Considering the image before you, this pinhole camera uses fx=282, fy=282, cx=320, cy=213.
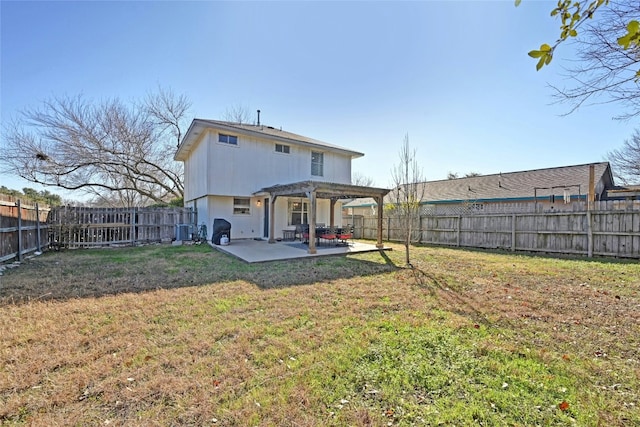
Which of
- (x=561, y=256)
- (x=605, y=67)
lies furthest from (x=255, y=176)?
(x=561, y=256)

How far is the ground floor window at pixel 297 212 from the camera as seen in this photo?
15.4 m

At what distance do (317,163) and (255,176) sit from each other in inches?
161

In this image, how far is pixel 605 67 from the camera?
3.20m

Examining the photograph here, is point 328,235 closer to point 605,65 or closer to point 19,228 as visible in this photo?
point 605,65

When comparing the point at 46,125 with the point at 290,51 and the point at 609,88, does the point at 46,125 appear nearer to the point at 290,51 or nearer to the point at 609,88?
the point at 290,51

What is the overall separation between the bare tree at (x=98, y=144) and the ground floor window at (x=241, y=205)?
11.7 m

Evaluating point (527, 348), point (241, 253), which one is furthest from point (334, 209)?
point (527, 348)

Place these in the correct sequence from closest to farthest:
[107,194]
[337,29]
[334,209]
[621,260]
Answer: [621,260] < [337,29] < [334,209] < [107,194]

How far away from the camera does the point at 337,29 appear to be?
32.2ft

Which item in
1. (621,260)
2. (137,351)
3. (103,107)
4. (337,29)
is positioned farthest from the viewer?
(103,107)

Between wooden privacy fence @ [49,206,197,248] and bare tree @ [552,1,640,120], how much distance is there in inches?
569

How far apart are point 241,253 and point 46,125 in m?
18.3

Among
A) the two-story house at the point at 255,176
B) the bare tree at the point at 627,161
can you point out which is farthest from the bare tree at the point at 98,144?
the bare tree at the point at 627,161

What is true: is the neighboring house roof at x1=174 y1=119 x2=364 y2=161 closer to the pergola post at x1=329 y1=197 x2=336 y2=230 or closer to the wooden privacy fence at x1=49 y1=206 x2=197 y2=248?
the pergola post at x1=329 y1=197 x2=336 y2=230
